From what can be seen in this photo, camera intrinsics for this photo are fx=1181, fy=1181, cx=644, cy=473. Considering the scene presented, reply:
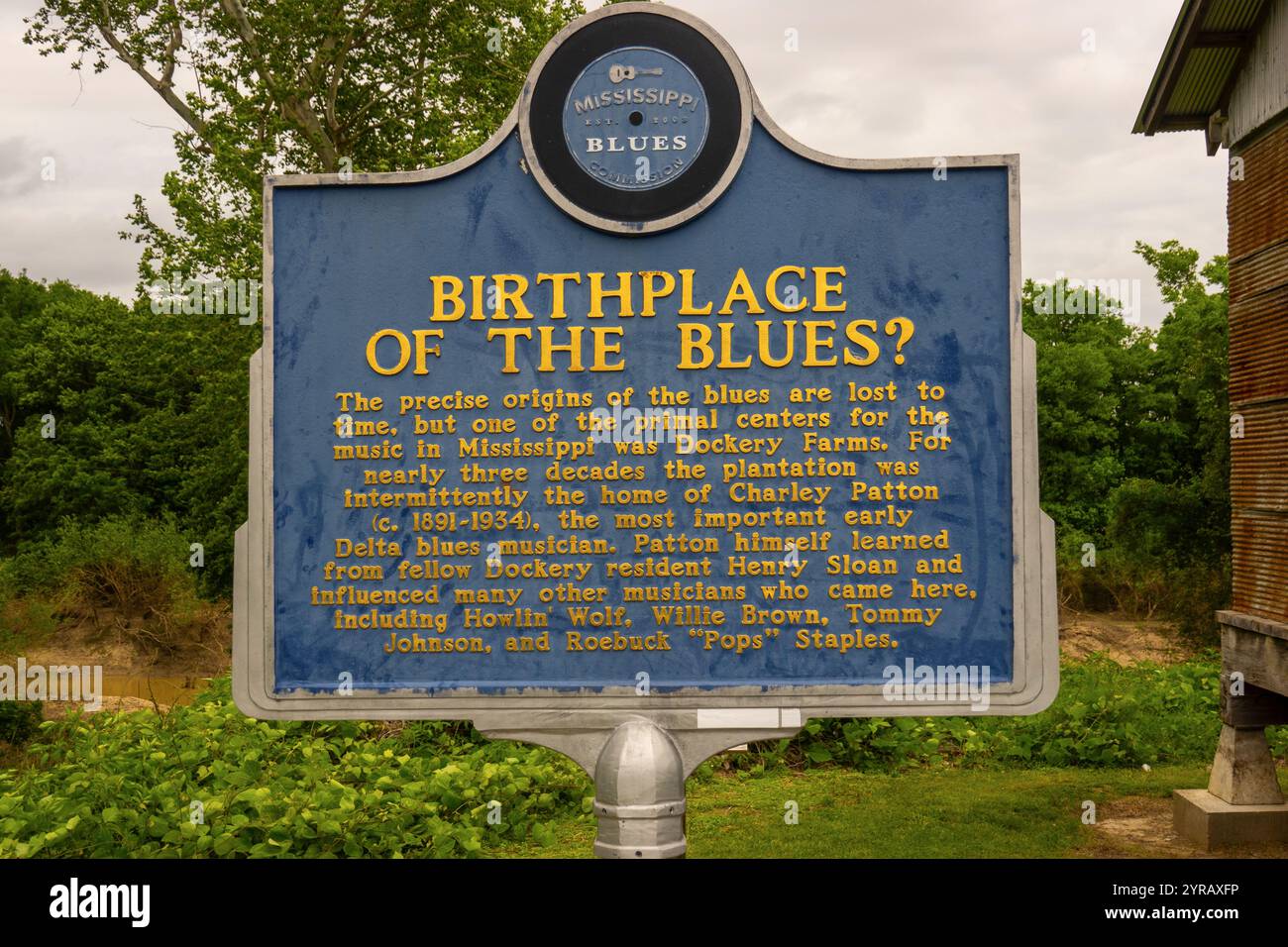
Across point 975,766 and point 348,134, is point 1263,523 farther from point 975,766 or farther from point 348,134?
point 348,134

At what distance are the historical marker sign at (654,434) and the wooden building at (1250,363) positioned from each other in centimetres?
510

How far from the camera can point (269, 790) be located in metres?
9.29

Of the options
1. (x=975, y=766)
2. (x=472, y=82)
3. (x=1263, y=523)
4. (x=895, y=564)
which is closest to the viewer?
(x=895, y=564)

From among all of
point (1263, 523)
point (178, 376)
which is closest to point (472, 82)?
point (1263, 523)

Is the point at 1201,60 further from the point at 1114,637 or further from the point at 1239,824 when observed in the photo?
the point at 1114,637

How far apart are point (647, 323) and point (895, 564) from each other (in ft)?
5.46

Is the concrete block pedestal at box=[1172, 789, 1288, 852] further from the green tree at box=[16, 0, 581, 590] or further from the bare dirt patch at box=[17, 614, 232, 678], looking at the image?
the bare dirt patch at box=[17, 614, 232, 678]

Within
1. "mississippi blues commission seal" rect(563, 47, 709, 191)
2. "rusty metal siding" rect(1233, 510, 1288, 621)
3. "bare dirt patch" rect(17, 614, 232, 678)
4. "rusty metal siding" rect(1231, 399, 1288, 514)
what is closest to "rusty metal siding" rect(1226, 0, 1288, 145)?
"rusty metal siding" rect(1231, 399, 1288, 514)

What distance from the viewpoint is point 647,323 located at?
5770 millimetres

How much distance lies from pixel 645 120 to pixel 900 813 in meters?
7.94

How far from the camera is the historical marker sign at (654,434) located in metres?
5.66

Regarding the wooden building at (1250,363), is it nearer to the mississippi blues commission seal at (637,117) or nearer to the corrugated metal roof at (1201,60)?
the corrugated metal roof at (1201,60)

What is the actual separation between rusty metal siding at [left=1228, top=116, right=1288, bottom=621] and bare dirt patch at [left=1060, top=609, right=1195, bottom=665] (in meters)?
11.2

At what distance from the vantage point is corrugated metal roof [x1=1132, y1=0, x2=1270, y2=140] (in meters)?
10.1
